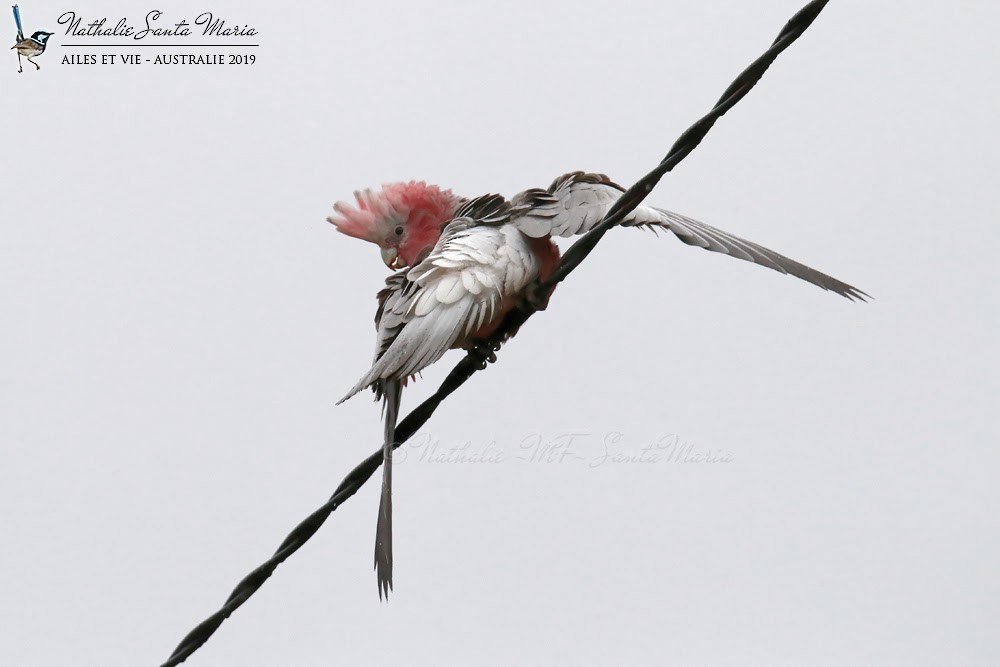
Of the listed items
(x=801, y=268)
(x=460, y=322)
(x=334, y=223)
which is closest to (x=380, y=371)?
(x=460, y=322)

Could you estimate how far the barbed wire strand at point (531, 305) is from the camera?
308 cm

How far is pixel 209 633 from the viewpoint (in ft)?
11.9

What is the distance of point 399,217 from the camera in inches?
170

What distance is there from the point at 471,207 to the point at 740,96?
1.16 m

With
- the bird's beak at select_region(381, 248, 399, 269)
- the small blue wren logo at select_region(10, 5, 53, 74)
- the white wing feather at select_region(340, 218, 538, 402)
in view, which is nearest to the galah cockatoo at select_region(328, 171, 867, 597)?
the white wing feather at select_region(340, 218, 538, 402)

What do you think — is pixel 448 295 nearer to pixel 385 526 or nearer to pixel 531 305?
pixel 531 305

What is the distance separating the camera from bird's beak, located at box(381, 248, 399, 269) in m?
4.33

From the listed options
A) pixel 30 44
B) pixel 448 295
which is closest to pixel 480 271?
pixel 448 295

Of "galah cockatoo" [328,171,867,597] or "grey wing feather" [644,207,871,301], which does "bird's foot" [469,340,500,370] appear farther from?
"grey wing feather" [644,207,871,301]

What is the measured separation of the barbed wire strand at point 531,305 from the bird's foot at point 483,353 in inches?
1.0

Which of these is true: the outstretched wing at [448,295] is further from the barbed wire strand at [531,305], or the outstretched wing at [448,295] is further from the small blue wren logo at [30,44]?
the small blue wren logo at [30,44]

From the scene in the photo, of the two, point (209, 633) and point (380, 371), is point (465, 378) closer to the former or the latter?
point (380, 371)

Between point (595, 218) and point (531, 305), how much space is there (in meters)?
0.39

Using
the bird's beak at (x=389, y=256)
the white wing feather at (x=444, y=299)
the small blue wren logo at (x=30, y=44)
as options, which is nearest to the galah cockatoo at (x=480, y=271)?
the white wing feather at (x=444, y=299)
